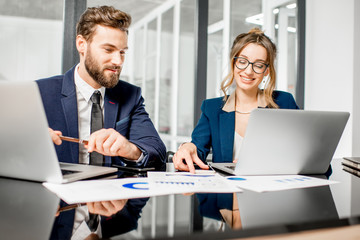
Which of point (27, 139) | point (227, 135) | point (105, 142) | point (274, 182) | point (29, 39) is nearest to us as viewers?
point (27, 139)

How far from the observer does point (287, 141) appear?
93 cm

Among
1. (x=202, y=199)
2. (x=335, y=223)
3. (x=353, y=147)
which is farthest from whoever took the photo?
(x=353, y=147)

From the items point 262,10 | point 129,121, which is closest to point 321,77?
point 262,10

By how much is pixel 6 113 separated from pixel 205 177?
1.85 feet

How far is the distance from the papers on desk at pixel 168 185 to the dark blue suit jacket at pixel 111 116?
0.37 metres

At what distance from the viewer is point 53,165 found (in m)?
0.78

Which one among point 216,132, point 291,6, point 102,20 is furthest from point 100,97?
point 291,6

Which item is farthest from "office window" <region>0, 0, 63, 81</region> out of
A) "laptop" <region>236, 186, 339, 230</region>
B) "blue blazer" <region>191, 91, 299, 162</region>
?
"laptop" <region>236, 186, 339, 230</region>

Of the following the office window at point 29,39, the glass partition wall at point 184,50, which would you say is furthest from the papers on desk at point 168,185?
the glass partition wall at point 184,50

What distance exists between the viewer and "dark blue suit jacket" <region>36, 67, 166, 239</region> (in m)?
1.44

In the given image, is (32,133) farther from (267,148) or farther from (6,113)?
(267,148)

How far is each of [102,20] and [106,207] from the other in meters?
1.28

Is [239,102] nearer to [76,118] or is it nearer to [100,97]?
[100,97]

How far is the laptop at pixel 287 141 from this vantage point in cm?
88
